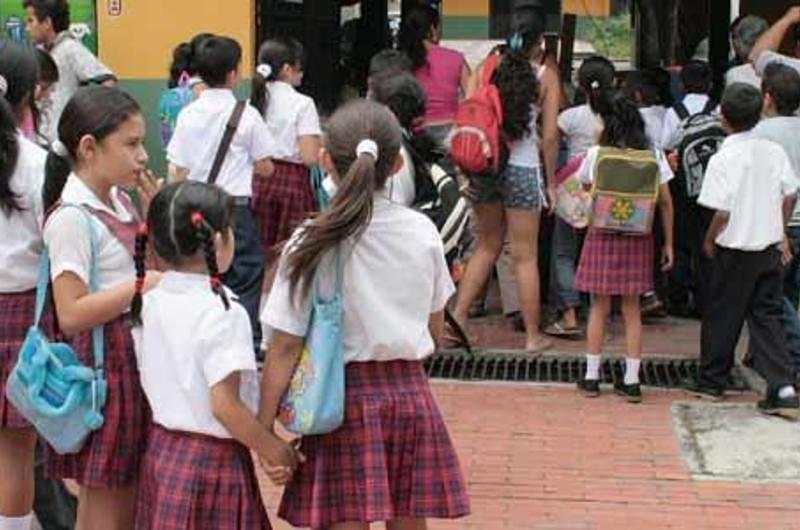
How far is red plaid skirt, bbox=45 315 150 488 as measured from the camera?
3430mm

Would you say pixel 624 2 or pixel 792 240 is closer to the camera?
pixel 792 240

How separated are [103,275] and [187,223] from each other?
44cm

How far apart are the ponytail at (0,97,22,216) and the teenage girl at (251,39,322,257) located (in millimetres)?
2867

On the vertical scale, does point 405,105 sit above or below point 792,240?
above

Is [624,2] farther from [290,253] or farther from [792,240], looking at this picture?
[290,253]

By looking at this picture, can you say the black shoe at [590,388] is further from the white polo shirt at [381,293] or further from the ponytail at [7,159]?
the ponytail at [7,159]

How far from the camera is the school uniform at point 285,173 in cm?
681

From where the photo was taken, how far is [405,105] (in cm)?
504

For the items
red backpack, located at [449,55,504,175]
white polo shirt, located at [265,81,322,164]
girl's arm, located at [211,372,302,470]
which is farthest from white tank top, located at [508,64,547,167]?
girl's arm, located at [211,372,302,470]

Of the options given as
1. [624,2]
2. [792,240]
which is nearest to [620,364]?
[792,240]

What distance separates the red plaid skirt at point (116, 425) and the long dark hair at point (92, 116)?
0.47 meters

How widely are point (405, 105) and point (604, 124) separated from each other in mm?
1652

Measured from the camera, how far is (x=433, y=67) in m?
7.61

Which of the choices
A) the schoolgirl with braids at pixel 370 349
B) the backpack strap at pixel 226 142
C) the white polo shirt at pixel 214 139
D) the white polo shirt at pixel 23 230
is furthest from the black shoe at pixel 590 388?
the white polo shirt at pixel 23 230
